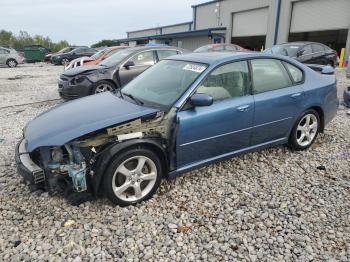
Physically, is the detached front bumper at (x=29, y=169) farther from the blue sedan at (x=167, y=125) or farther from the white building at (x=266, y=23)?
the white building at (x=266, y=23)

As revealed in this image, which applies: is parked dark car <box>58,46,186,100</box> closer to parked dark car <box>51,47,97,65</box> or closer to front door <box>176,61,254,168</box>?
front door <box>176,61,254,168</box>

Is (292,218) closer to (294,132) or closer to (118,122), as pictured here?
(294,132)

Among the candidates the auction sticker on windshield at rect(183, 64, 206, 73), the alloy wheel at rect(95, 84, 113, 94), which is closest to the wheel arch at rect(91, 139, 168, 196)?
the auction sticker on windshield at rect(183, 64, 206, 73)

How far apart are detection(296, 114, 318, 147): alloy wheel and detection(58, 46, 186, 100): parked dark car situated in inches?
177

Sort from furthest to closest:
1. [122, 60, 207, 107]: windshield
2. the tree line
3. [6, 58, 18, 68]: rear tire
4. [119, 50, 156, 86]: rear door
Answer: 1. the tree line
2. [6, 58, 18, 68]: rear tire
3. [119, 50, 156, 86]: rear door
4. [122, 60, 207, 107]: windshield

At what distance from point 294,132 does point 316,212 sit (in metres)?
1.57

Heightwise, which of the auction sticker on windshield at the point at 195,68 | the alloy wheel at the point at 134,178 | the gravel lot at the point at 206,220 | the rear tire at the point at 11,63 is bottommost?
the rear tire at the point at 11,63

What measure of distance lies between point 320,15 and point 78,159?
2208 cm

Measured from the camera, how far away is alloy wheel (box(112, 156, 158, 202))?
314 cm

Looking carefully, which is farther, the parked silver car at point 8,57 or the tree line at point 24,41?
the tree line at point 24,41

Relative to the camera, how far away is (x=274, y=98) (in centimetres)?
399

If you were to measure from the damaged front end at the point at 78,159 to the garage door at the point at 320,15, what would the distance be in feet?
67.5

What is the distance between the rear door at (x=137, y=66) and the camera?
25.8ft

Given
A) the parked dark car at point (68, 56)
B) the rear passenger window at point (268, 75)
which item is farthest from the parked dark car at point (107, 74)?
the parked dark car at point (68, 56)
